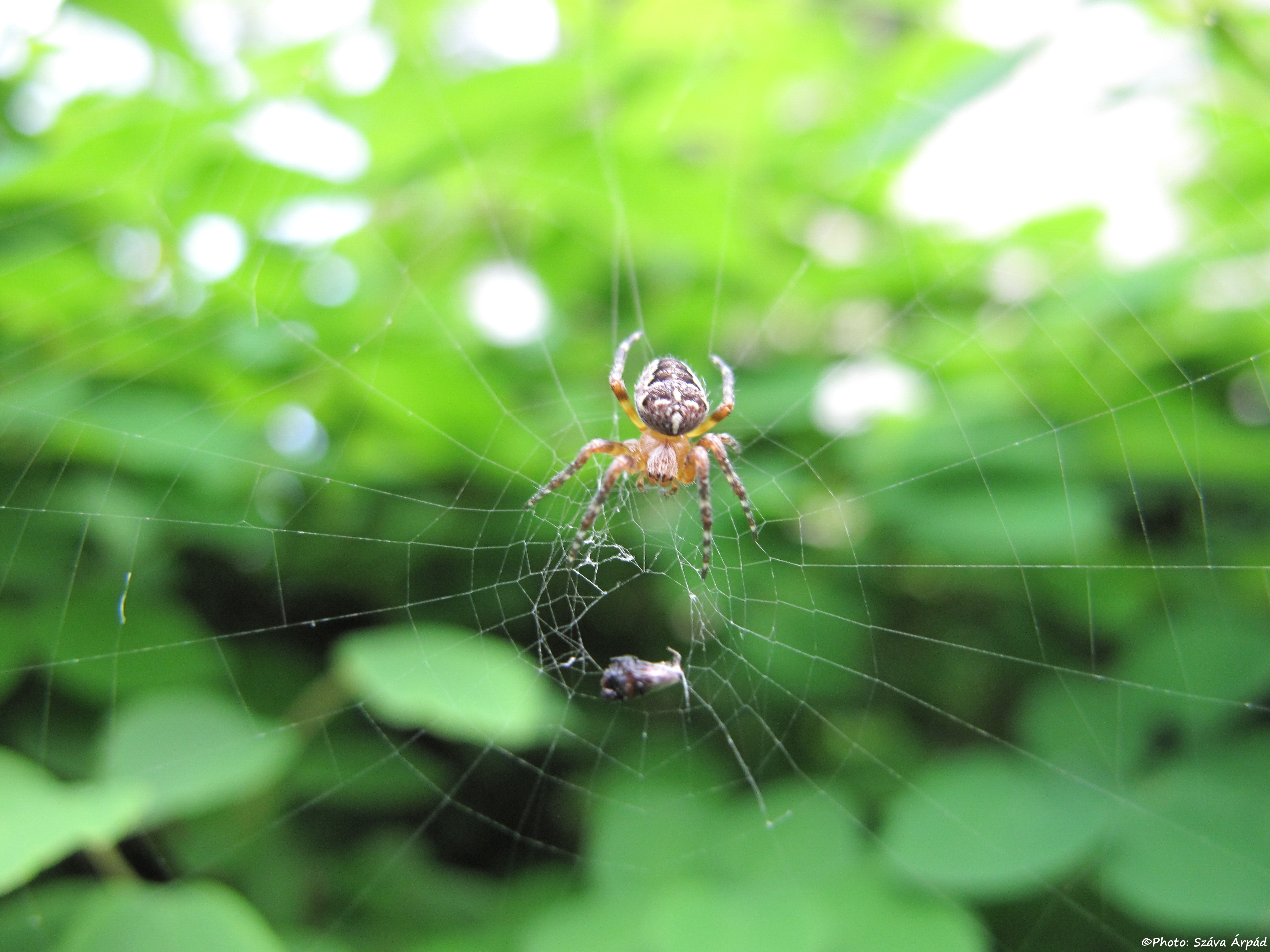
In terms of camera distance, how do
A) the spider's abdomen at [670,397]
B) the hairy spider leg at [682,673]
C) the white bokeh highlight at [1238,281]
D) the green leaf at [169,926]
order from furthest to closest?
the spider's abdomen at [670,397], the hairy spider leg at [682,673], the white bokeh highlight at [1238,281], the green leaf at [169,926]

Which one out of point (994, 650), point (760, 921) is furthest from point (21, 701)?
point (994, 650)

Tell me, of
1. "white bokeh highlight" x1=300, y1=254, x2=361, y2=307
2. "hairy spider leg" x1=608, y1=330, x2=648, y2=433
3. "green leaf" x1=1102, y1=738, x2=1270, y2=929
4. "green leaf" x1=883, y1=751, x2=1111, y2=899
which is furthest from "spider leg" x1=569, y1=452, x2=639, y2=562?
"green leaf" x1=1102, y1=738, x2=1270, y2=929

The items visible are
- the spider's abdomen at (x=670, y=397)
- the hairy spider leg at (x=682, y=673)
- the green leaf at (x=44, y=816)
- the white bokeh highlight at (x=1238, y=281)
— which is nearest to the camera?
the green leaf at (x=44, y=816)

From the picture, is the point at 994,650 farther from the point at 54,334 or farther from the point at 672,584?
the point at 54,334

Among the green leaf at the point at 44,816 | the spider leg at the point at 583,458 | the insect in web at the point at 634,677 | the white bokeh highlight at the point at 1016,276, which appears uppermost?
the white bokeh highlight at the point at 1016,276

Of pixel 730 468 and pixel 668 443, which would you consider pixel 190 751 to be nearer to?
pixel 730 468

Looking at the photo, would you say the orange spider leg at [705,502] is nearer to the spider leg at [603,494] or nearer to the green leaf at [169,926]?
the spider leg at [603,494]

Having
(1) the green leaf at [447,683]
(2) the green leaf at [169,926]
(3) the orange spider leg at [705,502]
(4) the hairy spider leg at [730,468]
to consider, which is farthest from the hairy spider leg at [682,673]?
(2) the green leaf at [169,926]
